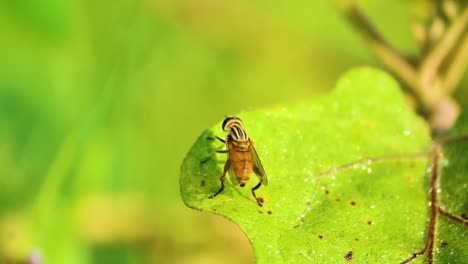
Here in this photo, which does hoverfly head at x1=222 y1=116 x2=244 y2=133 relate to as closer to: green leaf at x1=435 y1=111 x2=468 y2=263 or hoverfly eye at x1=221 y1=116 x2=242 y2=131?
hoverfly eye at x1=221 y1=116 x2=242 y2=131

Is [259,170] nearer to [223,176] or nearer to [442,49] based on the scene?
[223,176]

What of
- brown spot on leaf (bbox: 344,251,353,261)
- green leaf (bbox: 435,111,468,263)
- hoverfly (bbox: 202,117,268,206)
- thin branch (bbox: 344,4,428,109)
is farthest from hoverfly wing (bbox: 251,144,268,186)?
thin branch (bbox: 344,4,428,109)

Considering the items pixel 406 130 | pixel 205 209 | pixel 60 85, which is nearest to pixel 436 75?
pixel 406 130

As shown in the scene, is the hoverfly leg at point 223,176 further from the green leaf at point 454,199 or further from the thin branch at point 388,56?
the thin branch at point 388,56

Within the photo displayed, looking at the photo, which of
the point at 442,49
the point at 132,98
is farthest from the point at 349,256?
the point at 132,98

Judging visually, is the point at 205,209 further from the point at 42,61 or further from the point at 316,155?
the point at 42,61
